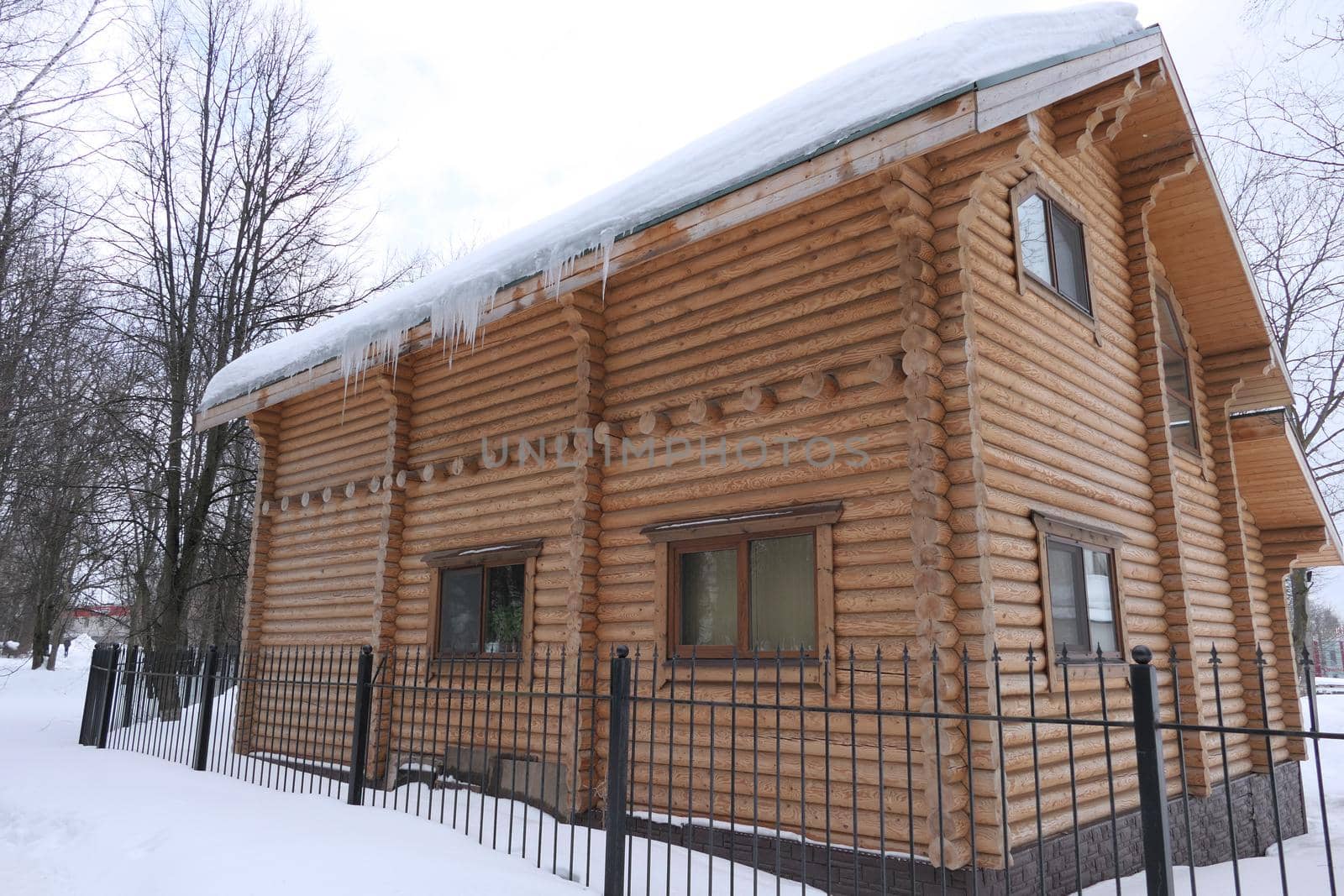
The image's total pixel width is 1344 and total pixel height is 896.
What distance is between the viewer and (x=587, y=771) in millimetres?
8133

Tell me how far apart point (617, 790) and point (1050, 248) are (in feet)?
19.9

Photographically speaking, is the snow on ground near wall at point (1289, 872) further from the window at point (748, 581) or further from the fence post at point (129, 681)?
the fence post at point (129, 681)

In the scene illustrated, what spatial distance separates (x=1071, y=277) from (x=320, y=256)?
1687 cm

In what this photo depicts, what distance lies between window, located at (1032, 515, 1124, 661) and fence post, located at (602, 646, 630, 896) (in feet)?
10.7

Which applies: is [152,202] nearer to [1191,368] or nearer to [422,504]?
[422,504]

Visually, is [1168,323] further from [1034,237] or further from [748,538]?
[748,538]

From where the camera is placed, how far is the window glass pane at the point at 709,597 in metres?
7.59

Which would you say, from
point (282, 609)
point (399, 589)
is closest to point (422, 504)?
point (399, 589)

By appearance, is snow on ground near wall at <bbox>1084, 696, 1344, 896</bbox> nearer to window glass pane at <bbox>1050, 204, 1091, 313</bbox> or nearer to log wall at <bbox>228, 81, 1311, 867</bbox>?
log wall at <bbox>228, 81, 1311, 867</bbox>

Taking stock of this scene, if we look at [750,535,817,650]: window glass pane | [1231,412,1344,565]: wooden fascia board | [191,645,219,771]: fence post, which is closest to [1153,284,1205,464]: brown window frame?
[1231,412,1344,565]: wooden fascia board

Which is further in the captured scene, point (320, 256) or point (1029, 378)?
point (320, 256)

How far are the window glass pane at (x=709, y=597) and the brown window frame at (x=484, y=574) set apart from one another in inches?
Result: 73.6

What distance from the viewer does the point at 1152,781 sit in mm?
3797

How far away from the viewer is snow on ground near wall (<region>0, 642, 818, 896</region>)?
545 centimetres
